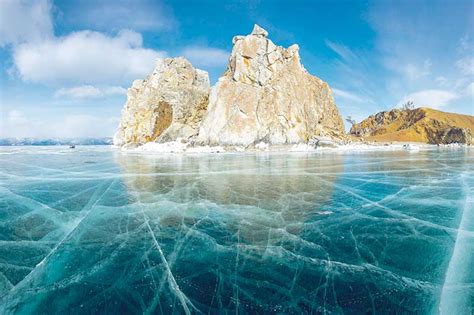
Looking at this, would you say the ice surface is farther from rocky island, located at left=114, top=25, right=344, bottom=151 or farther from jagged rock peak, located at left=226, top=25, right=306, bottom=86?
jagged rock peak, located at left=226, top=25, right=306, bottom=86

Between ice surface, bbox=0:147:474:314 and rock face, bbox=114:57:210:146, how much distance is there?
87647mm

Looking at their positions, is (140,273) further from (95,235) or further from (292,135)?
(292,135)

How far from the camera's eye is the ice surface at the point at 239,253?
7.62 metres

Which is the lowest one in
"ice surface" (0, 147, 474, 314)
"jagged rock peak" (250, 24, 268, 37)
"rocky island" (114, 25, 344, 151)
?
"ice surface" (0, 147, 474, 314)

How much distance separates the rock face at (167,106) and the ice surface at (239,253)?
87647 millimetres

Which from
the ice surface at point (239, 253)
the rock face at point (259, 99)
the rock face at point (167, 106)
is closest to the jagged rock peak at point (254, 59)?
the rock face at point (259, 99)

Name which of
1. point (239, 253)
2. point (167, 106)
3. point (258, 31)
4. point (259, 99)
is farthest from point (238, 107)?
point (239, 253)

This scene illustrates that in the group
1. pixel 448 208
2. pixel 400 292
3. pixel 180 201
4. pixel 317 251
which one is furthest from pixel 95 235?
pixel 448 208

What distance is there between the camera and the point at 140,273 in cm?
911

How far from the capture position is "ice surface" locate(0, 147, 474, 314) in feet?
25.0

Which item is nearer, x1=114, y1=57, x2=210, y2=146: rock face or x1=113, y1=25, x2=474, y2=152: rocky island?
x1=113, y1=25, x2=474, y2=152: rocky island

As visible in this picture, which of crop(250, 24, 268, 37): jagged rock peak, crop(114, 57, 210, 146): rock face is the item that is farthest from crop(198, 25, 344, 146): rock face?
crop(114, 57, 210, 146): rock face

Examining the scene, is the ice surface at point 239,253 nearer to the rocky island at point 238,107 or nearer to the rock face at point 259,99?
the rocky island at point 238,107

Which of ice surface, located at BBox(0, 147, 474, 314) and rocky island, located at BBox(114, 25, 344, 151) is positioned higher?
rocky island, located at BBox(114, 25, 344, 151)
